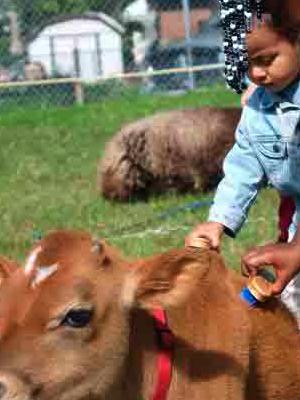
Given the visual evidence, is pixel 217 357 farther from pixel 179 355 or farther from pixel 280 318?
pixel 280 318

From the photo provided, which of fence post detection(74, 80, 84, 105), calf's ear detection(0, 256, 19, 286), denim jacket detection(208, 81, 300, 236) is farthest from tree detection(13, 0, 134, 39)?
calf's ear detection(0, 256, 19, 286)

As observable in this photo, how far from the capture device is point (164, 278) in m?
3.48

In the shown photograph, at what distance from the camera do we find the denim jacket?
13.7 feet

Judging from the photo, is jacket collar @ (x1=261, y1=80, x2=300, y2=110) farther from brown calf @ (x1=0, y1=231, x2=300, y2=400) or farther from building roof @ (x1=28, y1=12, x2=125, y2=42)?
building roof @ (x1=28, y1=12, x2=125, y2=42)

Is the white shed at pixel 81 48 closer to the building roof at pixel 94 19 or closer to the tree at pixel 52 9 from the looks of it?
the building roof at pixel 94 19

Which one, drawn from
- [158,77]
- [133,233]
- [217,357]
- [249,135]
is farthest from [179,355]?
[158,77]

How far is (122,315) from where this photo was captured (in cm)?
350

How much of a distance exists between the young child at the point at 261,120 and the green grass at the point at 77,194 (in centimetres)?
274

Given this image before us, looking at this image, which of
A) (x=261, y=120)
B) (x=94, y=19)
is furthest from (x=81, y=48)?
(x=261, y=120)

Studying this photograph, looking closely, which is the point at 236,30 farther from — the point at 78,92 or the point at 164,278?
the point at 78,92

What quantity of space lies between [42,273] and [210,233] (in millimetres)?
912

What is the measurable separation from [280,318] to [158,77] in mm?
16793

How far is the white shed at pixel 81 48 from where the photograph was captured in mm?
21781

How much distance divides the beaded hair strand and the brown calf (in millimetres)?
748
